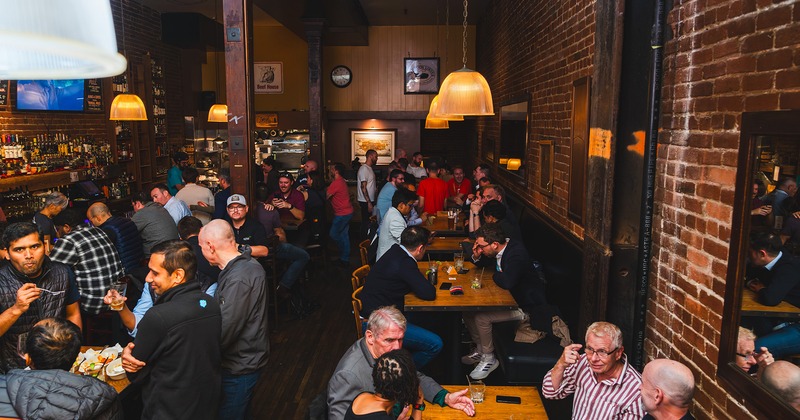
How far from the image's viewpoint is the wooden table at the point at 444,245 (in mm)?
6672

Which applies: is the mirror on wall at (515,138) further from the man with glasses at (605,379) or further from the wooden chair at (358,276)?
the man with glasses at (605,379)

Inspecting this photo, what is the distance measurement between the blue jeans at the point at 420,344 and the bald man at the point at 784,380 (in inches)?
109

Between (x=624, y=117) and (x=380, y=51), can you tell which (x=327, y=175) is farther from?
(x=624, y=117)

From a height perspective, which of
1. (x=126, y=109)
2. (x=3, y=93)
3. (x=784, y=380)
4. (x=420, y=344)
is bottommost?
(x=420, y=344)

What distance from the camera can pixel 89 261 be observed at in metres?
4.70

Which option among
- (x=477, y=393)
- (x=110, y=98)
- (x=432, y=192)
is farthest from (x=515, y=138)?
(x=110, y=98)

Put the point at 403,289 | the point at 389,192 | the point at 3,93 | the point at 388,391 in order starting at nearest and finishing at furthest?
the point at 388,391, the point at 403,289, the point at 3,93, the point at 389,192

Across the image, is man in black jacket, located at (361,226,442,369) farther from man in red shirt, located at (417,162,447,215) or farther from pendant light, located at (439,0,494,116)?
man in red shirt, located at (417,162,447,215)

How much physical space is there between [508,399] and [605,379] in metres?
0.55

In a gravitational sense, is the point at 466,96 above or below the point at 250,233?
above

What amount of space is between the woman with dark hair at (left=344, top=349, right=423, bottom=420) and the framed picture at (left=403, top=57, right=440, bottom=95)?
12.5 metres

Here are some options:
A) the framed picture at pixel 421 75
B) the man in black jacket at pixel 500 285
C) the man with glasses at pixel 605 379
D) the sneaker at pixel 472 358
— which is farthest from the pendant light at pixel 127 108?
the man with glasses at pixel 605 379

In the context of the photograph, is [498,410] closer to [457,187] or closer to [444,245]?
[444,245]

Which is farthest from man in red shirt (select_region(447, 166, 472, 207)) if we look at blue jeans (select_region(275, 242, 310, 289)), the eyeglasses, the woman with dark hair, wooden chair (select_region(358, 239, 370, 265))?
the woman with dark hair
